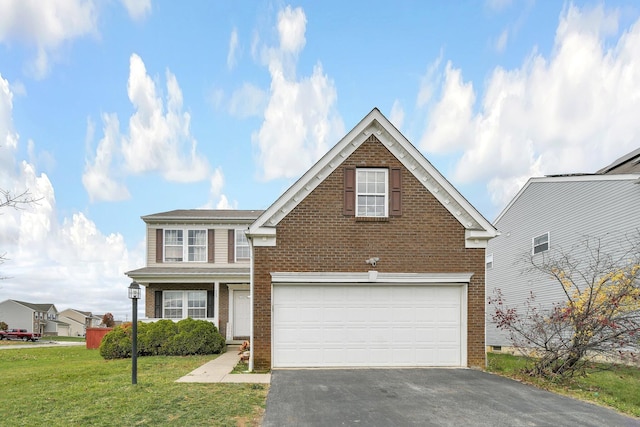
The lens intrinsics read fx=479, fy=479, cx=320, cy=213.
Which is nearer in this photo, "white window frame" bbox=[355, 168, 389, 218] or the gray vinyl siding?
"white window frame" bbox=[355, 168, 389, 218]

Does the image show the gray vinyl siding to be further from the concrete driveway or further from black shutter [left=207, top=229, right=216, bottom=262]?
black shutter [left=207, top=229, right=216, bottom=262]

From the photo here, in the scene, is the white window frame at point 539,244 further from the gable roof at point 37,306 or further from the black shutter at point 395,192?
the gable roof at point 37,306

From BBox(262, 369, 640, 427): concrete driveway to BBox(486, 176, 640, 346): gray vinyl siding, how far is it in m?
9.09

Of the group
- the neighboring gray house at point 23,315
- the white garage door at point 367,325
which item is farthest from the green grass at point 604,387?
the neighboring gray house at point 23,315

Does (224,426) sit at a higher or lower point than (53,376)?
higher

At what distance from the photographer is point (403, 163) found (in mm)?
13156

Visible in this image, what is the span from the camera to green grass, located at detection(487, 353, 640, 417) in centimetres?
896

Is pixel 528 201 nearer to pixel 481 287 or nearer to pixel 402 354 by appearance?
pixel 481 287

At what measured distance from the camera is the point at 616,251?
16609mm

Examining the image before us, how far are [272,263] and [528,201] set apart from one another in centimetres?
1439

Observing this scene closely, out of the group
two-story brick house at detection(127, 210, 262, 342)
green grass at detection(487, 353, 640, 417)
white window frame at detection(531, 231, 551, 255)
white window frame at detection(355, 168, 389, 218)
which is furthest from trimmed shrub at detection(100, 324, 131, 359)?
white window frame at detection(531, 231, 551, 255)

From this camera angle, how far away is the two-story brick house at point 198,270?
19.9 meters

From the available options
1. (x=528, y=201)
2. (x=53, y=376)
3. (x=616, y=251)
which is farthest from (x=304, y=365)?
(x=528, y=201)

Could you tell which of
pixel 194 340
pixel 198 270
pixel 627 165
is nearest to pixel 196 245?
pixel 198 270
